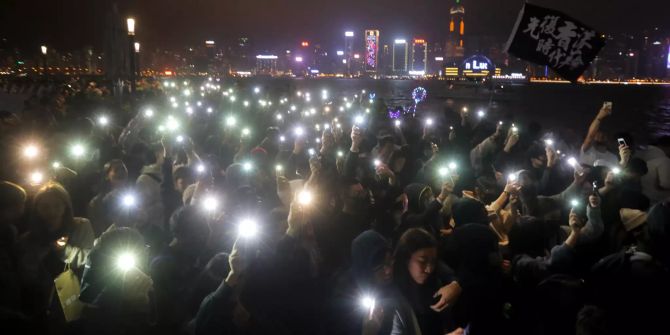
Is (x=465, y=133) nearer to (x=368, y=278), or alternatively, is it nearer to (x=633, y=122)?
(x=368, y=278)

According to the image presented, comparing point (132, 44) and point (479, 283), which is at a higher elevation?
point (132, 44)

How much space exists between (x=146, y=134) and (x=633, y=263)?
32.7 ft

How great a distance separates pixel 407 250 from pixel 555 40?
392 cm

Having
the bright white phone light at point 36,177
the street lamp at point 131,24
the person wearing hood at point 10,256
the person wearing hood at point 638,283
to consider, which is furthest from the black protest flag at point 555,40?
the street lamp at point 131,24

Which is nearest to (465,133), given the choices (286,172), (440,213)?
(286,172)

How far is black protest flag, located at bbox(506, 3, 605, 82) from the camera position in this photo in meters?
6.33

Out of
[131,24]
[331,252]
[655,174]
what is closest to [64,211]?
[331,252]

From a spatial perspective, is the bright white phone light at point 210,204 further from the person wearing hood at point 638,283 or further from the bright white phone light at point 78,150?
the person wearing hood at point 638,283

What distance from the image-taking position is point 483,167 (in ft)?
31.6

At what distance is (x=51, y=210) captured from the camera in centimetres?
534

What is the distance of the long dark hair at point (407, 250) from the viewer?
4020 mm

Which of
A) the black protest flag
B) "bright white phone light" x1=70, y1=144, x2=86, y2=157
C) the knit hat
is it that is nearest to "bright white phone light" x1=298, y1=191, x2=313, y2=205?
the black protest flag

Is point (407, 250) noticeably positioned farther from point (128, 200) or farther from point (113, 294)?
point (128, 200)

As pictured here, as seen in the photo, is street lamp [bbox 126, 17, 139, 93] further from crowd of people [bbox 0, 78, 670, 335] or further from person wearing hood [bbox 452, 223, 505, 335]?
person wearing hood [bbox 452, 223, 505, 335]
